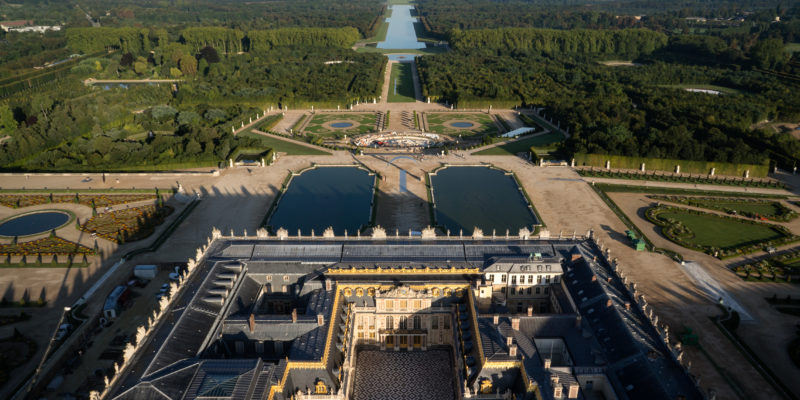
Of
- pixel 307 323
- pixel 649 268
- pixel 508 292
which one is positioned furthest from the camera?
pixel 649 268

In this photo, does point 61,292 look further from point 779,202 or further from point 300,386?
point 779,202

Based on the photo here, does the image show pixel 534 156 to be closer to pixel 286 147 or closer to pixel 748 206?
pixel 748 206

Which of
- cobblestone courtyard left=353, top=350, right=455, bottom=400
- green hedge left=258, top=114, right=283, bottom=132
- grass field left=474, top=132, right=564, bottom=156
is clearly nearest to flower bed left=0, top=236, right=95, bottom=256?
cobblestone courtyard left=353, top=350, right=455, bottom=400

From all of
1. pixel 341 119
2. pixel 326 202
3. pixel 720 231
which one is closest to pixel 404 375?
pixel 326 202

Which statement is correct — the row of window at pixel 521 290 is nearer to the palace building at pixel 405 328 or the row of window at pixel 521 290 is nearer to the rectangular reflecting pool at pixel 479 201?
the palace building at pixel 405 328

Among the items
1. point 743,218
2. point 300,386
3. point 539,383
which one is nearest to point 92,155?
point 300,386
